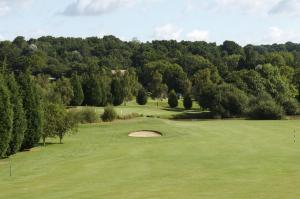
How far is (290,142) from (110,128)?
21882 mm

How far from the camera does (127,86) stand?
329 feet

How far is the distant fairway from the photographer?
23219mm

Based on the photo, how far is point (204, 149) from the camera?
4175 cm

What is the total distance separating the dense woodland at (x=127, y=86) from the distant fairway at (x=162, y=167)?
281 centimetres

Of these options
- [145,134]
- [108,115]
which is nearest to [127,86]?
[108,115]

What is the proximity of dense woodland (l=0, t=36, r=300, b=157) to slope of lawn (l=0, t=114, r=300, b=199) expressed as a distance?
2.89 metres

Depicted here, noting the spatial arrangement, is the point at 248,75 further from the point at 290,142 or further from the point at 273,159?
the point at 273,159

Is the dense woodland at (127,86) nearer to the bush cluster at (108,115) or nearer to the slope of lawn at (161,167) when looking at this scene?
the slope of lawn at (161,167)

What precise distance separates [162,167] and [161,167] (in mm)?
62

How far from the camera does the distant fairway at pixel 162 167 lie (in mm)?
23219

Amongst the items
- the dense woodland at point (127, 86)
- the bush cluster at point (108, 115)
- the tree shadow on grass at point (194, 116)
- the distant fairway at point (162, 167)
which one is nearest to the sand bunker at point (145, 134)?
the distant fairway at point (162, 167)

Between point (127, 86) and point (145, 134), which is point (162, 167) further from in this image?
point (127, 86)

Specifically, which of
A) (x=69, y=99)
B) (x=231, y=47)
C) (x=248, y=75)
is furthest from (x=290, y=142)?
(x=231, y=47)

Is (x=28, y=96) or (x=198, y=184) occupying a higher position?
(x=28, y=96)
